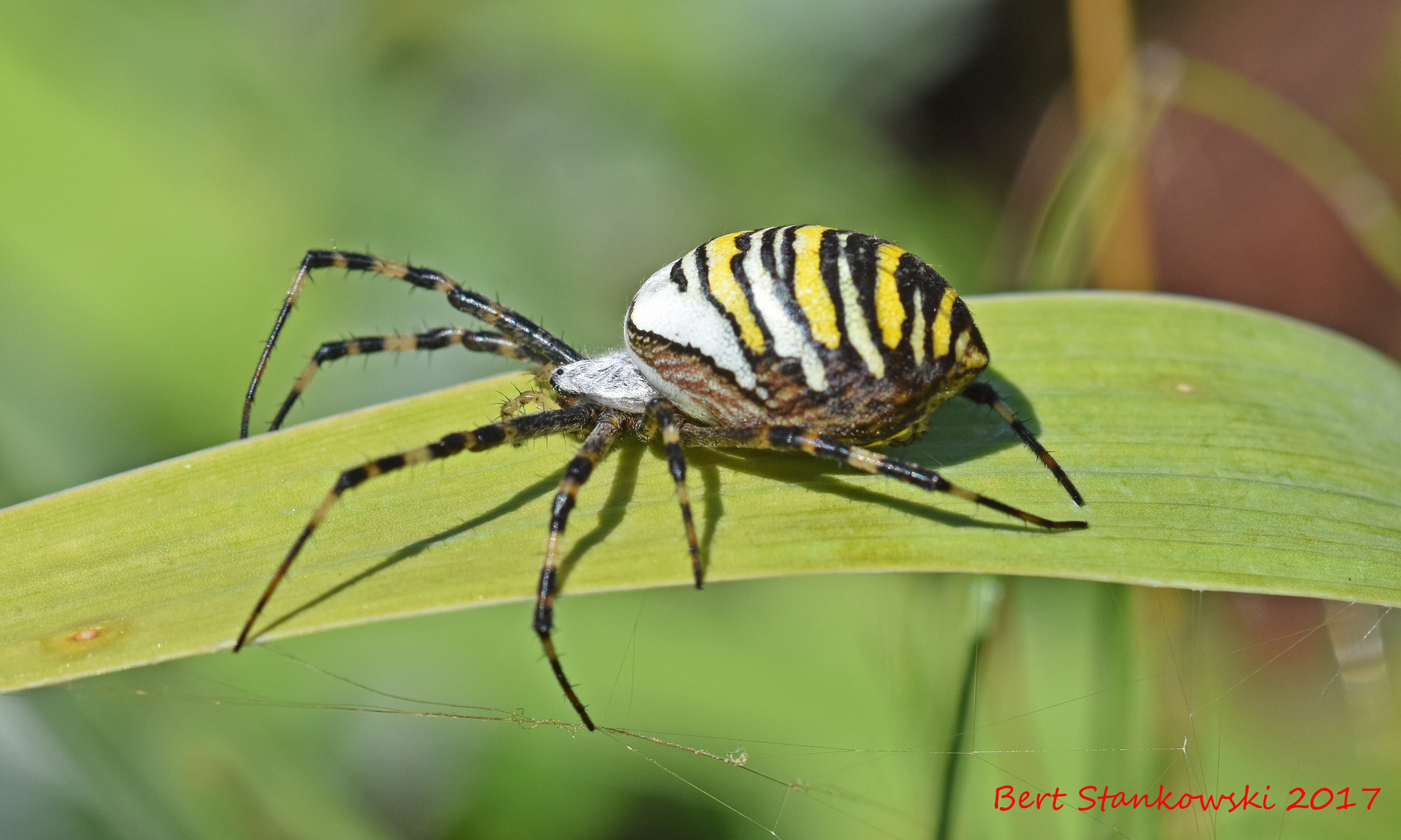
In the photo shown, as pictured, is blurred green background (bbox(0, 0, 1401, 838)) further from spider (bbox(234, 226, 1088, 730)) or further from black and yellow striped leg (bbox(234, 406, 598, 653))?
spider (bbox(234, 226, 1088, 730))

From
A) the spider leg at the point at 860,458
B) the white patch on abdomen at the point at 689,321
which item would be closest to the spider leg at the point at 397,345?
the white patch on abdomen at the point at 689,321

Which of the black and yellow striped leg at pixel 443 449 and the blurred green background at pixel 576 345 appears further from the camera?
the blurred green background at pixel 576 345

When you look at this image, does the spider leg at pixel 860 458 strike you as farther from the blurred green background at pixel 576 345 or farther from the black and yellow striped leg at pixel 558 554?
the blurred green background at pixel 576 345

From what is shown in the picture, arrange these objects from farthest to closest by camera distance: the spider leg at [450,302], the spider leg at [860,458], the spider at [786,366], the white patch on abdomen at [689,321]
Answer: the spider leg at [450,302]
the white patch on abdomen at [689,321]
the spider at [786,366]
the spider leg at [860,458]

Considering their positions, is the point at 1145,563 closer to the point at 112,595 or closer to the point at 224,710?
the point at 112,595

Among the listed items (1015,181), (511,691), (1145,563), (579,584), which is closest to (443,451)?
(579,584)
